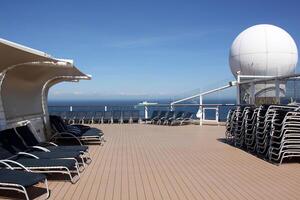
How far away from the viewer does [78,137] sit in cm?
1103

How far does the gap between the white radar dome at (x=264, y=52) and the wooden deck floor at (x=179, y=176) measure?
11.3 metres

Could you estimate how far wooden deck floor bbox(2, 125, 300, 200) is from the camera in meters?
5.93

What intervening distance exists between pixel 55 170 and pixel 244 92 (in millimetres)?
13608

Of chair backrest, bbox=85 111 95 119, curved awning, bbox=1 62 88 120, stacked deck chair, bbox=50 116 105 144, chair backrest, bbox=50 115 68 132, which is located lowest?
stacked deck chair, bbox=50 116 105 144

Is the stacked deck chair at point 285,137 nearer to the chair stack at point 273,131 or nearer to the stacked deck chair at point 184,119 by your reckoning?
the chair stack at point 273,131

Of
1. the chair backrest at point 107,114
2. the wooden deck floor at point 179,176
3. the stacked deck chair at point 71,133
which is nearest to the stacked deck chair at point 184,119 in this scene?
the chair backrest at point 107,114

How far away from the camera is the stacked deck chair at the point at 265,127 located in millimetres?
8633

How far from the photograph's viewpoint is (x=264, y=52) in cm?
2128

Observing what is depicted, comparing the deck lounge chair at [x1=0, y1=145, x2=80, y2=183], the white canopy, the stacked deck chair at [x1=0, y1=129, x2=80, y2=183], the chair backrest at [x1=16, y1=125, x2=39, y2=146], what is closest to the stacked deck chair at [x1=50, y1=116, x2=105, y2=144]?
the white canopy

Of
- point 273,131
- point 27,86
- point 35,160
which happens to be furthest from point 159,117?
point 35,160

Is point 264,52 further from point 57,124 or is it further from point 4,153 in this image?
point 4,153

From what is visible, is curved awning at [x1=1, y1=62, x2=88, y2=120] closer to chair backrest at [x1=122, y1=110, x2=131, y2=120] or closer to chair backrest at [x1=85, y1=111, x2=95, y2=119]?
chair backrest at [x1=85, y1=111, x2=95, y2=119]

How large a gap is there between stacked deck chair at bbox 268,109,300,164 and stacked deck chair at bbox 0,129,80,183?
3781mm

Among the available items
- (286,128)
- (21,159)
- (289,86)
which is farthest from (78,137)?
(289,86)
